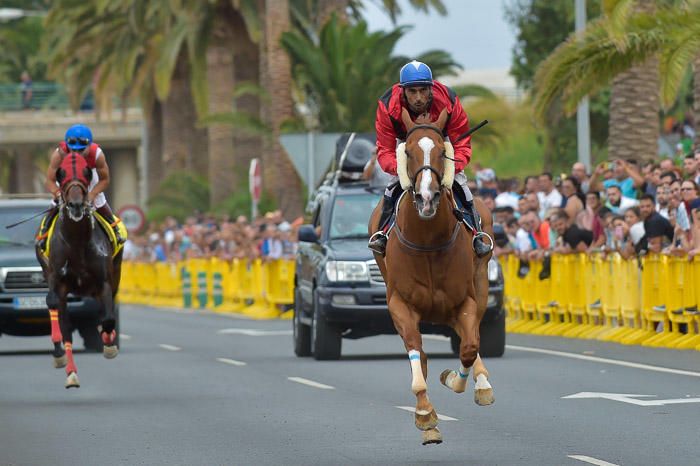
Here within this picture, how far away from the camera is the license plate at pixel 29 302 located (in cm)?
2492

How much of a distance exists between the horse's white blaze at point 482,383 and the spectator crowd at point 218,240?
22802mm

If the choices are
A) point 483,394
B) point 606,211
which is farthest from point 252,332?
point 483,394

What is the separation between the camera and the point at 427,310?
42.9 feet

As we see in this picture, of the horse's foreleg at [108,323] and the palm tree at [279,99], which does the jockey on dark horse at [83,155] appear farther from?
the palm tree at [279,99]

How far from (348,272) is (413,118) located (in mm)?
8993

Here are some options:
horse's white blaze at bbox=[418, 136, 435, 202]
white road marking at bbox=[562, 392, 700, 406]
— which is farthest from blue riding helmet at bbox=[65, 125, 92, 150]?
horse's white blaze at bbox=[418, 136, 435, 202]

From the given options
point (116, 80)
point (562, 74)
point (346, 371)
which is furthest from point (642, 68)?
point (116, 80)

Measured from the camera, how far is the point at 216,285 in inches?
1721

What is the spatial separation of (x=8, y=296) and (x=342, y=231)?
16.2 ft

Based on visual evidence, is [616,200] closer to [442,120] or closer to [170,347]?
[170,347]

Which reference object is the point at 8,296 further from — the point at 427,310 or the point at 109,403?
the point at 427,310

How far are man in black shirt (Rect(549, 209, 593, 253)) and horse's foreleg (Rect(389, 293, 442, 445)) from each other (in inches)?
539

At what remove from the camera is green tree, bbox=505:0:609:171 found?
→ 5888cm

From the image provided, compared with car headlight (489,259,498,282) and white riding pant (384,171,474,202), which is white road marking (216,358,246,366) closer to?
car headlight (489,259,498,282)
